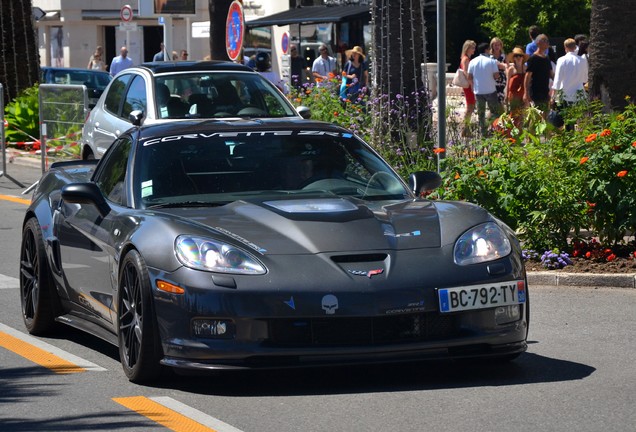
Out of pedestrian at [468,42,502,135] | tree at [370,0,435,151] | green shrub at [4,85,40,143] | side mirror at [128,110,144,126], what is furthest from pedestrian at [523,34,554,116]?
side mirror at [128,110,144,126]

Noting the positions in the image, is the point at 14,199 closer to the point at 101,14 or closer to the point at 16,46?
the point at 16,46

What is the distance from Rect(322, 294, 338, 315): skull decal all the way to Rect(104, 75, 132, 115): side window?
9674 millimetres

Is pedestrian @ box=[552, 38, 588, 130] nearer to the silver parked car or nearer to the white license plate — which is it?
the silver parked car

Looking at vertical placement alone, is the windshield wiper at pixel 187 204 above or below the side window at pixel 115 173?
below

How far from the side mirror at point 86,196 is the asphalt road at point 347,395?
2.80ft

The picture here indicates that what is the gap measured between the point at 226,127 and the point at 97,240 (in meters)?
1.03

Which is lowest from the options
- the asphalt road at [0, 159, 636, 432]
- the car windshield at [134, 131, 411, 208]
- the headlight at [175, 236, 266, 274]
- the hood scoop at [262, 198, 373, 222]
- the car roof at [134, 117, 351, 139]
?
the asphalt road at [0, 159, 636, 432]

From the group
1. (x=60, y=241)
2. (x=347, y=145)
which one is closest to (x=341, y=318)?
(x=347, y=145)

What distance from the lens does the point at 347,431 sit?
19.9 feet

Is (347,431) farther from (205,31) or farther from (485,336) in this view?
(205,31)

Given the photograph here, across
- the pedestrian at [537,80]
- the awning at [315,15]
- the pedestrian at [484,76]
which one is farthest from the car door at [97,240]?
the awning at [315,15]

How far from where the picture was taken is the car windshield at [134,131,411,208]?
794 cm

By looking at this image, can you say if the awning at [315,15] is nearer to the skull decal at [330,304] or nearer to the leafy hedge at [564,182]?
the leafy hedge at [564,182]

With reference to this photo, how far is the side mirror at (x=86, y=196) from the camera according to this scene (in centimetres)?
789
